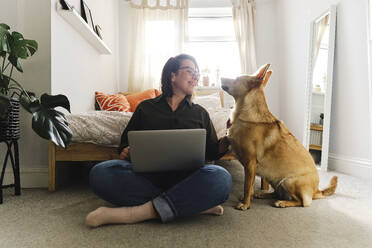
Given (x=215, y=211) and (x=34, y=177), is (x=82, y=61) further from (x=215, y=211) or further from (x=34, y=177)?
(x=215, y=211)

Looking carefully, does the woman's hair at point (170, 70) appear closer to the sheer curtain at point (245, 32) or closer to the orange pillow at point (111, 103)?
the orange pillow at point (111, 103)

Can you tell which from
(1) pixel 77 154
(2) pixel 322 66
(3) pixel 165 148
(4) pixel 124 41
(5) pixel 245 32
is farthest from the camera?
(4) pixel 124 41

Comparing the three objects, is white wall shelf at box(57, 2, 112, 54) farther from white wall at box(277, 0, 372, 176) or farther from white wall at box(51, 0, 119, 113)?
white wall at box(277, 0, 372, 176)

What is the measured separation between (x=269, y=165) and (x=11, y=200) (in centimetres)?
153

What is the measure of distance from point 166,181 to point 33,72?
1.34m

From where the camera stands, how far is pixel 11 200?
1570 millimetres

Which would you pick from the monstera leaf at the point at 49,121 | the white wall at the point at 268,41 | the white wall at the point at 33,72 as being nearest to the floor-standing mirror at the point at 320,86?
the white wall at the point at 268,41

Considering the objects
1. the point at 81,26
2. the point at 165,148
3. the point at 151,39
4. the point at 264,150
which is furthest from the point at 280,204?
the point at 151,39

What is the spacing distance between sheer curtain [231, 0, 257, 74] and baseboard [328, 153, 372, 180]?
6.16 feet

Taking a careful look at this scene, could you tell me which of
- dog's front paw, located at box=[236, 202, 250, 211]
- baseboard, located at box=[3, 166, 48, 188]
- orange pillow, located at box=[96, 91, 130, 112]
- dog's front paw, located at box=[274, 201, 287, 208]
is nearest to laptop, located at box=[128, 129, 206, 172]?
dog's front paw, located at box=[236, 202, 250, 211]

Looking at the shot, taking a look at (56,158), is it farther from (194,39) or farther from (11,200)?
(194,39)

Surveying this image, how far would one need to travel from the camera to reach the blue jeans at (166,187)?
3.75ft

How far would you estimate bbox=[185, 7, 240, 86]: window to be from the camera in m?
4.29

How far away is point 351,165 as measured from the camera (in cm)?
243
